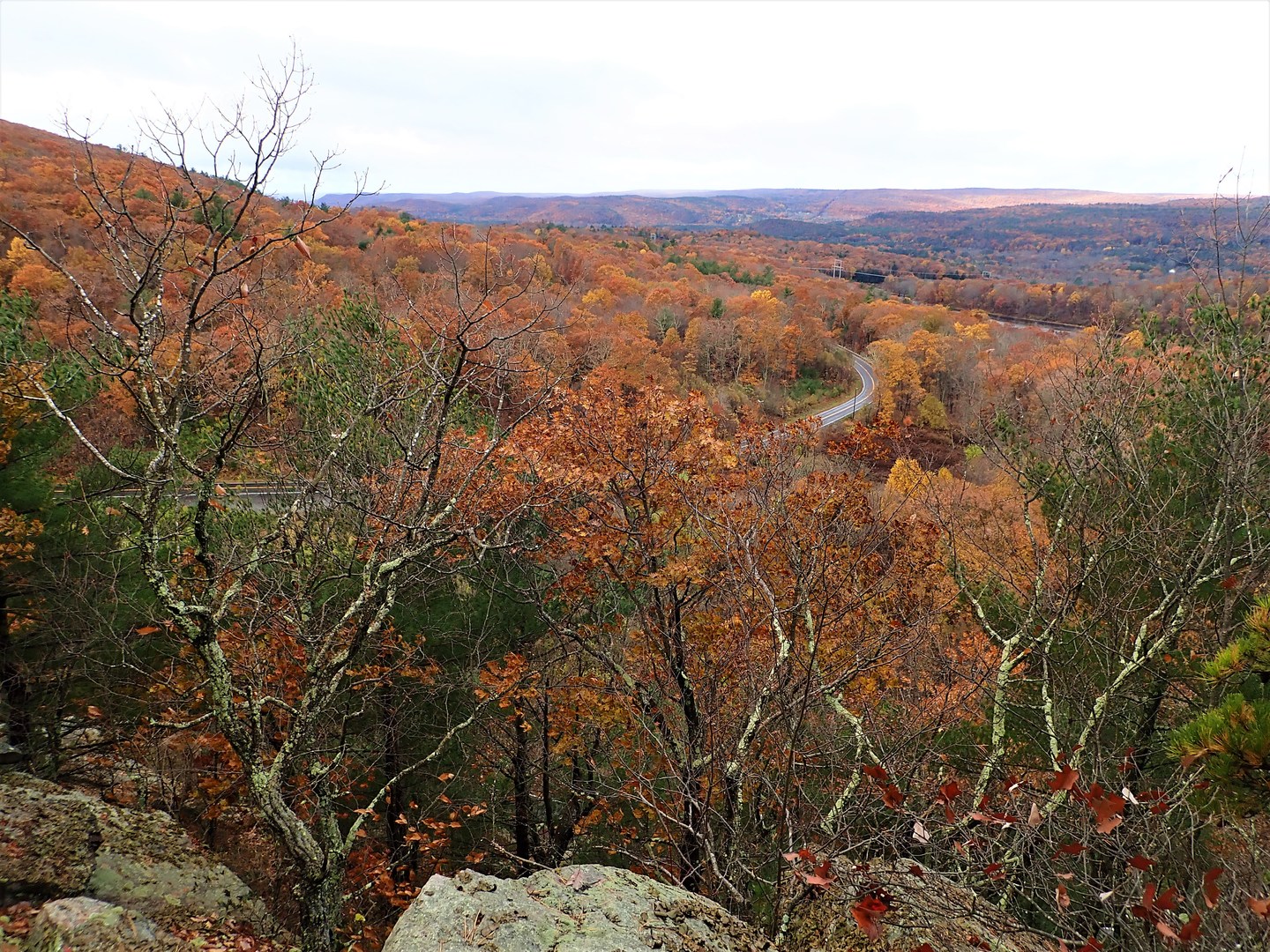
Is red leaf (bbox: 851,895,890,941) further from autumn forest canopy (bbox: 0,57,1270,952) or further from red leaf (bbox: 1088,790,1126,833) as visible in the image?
red leaf (bbox: 1088,790,1126,833)

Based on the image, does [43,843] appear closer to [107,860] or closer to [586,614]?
[107,860]

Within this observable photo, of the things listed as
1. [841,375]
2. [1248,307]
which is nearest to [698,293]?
[841,375]

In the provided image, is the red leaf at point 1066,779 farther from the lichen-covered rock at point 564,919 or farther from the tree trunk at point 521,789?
the tree trunk at point 521,789

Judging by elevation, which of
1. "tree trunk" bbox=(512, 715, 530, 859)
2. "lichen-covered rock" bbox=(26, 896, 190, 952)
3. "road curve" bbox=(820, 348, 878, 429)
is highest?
"lichen-covered rock" bbox=(26, 896, 190, 952)

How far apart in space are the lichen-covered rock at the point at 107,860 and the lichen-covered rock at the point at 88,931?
1.05m

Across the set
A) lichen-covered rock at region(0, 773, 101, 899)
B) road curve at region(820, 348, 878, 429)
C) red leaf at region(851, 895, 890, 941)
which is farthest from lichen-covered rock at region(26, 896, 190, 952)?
road curve at region(820, 348, 878, 429)

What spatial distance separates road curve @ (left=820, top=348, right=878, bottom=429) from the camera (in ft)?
171

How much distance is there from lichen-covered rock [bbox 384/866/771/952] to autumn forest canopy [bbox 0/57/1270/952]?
794 mm

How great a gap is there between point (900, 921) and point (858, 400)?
191ft

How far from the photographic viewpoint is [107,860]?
5969 millimetres

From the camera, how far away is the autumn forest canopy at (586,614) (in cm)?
532

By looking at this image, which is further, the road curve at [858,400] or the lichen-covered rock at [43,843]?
the road curve at [858,400]

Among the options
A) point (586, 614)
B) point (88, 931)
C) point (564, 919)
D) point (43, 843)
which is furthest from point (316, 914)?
point (586, 614)

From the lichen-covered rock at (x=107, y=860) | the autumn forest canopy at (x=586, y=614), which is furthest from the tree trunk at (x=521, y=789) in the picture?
the lichen-covered rock at (x=107, y=860)
